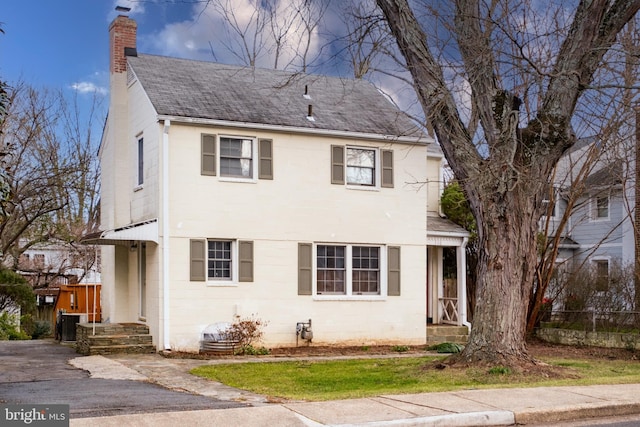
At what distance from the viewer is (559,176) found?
2886 centimetres

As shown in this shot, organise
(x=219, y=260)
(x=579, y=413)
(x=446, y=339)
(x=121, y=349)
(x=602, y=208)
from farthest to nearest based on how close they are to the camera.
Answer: (x=602, y=208) → (x=446, y=339) → (x=219, y=260) → (x=121, y=349) → (x=579, y=413)

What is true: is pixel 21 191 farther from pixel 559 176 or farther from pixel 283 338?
pixel 559 176

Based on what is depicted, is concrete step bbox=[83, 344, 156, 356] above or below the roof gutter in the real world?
below

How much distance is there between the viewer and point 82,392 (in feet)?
39.8

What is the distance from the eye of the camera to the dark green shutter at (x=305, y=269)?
20.6 meters

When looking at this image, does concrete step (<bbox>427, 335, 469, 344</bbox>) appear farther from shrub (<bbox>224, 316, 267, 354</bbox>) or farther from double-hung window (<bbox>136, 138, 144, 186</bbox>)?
double-hung window (<bbox>136, 138, 144, 186</bbox>)

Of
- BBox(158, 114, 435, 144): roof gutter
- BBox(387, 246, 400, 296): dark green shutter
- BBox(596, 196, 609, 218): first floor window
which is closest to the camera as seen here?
BBox(158, 114, 435, 144): roof gutter

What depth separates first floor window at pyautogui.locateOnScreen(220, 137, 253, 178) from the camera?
1988 centimetres

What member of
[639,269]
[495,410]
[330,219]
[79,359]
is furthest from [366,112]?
[495,410]

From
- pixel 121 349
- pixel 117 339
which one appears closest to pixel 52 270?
pixel 117 339

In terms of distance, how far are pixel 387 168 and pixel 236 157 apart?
14.0 ft

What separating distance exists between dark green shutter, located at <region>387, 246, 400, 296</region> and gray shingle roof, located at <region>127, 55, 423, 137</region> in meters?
3.18

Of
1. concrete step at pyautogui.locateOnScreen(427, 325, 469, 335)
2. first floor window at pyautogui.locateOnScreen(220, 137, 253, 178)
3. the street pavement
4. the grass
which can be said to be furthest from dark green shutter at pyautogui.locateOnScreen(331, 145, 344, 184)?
the street pavement

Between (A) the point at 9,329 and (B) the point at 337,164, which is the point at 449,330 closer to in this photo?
(B) the point at 337,164
